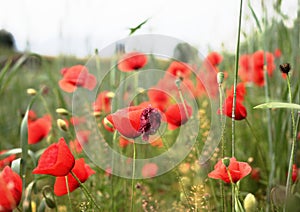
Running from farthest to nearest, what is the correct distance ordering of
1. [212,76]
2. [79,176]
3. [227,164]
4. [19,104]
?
[19,104] → [212,76] → [79,176] → [227,164]

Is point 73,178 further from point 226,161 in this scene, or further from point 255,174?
point 255,174

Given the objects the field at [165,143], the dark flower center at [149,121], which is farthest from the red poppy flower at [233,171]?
the dark flower center at [149,121]

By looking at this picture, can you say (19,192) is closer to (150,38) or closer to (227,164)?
(227,164)

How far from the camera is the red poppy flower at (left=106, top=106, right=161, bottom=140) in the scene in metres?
0.70

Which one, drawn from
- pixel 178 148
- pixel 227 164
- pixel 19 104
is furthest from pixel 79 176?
pixel 19 104

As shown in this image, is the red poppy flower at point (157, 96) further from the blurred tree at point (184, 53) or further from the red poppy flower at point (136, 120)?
the red poppy flower at point (136, 120)

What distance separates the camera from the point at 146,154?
1.43 meters

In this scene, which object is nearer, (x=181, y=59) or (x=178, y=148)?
(x=178, y=148)

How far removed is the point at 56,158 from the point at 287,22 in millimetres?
805

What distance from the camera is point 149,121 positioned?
72 cm

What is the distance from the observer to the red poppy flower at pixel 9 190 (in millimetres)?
658

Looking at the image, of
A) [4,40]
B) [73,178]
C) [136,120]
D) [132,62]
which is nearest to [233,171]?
[136,120]

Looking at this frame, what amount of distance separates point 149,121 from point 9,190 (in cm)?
23

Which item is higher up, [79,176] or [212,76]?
[212,76]
